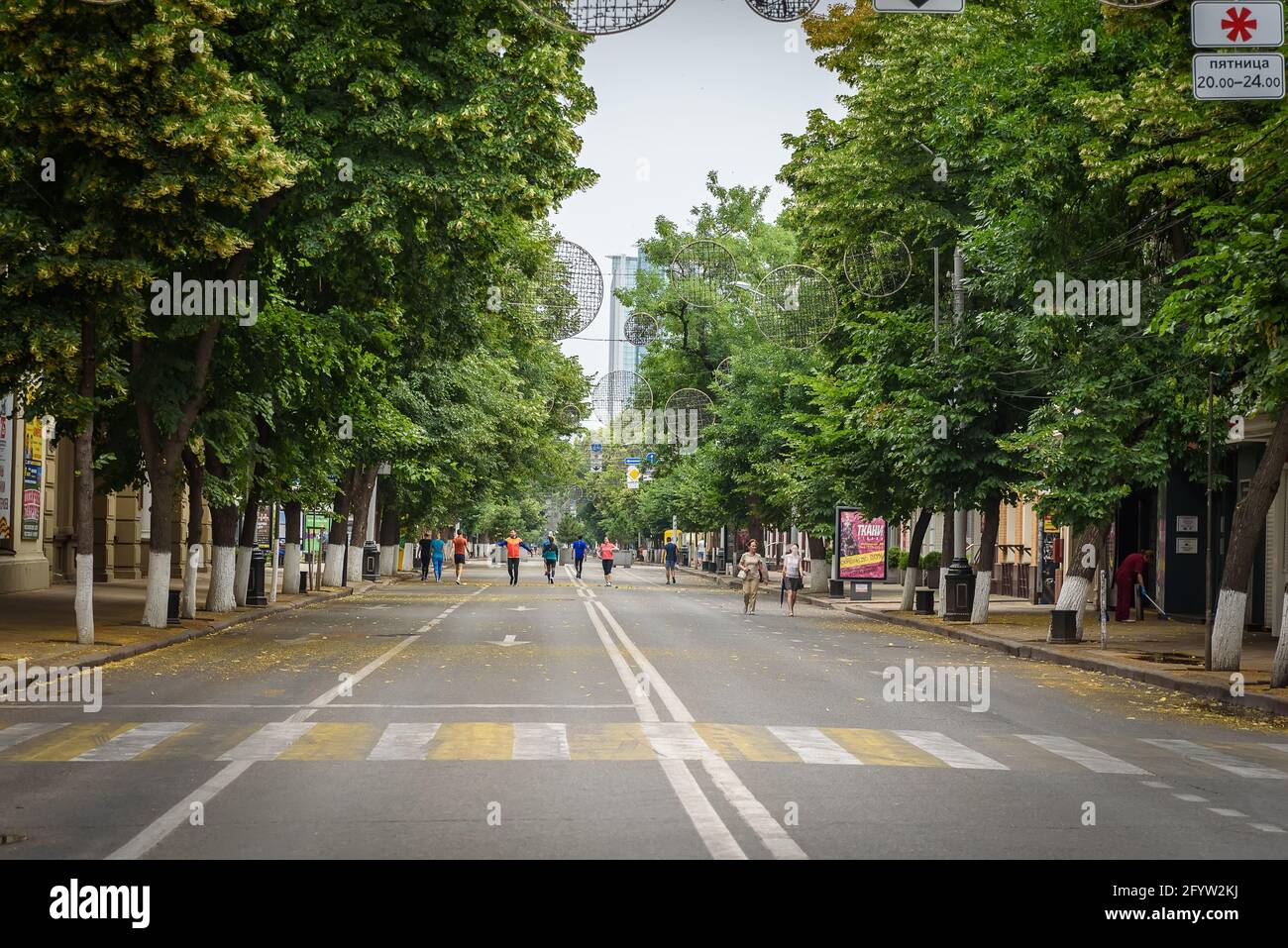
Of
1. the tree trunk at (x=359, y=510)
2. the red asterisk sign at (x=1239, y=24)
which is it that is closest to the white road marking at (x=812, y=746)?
the red asterisk sign at (x=1239, y=24)

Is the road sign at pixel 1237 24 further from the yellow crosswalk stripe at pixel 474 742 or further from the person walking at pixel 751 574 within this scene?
the person walking at pixel 751 574

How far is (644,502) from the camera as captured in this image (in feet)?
392

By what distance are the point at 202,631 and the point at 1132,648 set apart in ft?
52.9

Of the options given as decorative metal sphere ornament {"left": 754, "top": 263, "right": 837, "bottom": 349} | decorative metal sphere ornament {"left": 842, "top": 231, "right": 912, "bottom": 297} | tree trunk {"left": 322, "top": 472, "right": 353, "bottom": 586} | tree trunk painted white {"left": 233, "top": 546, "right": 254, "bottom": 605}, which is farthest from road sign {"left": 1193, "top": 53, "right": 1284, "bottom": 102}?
tree trunk {"left": 322, "top": 472, "right": 353, "bottom": 586}

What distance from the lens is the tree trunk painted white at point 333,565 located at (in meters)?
49.4

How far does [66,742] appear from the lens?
13.0 metres

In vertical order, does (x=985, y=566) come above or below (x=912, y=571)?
above

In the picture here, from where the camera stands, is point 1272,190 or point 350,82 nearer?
point 1272,190

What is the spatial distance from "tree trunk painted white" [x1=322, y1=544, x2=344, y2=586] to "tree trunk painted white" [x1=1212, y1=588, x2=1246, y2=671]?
3286cm

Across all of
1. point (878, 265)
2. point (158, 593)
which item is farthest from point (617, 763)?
point (878, 265)

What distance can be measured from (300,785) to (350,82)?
16.0 m

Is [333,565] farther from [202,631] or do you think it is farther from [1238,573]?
[1238,573]
